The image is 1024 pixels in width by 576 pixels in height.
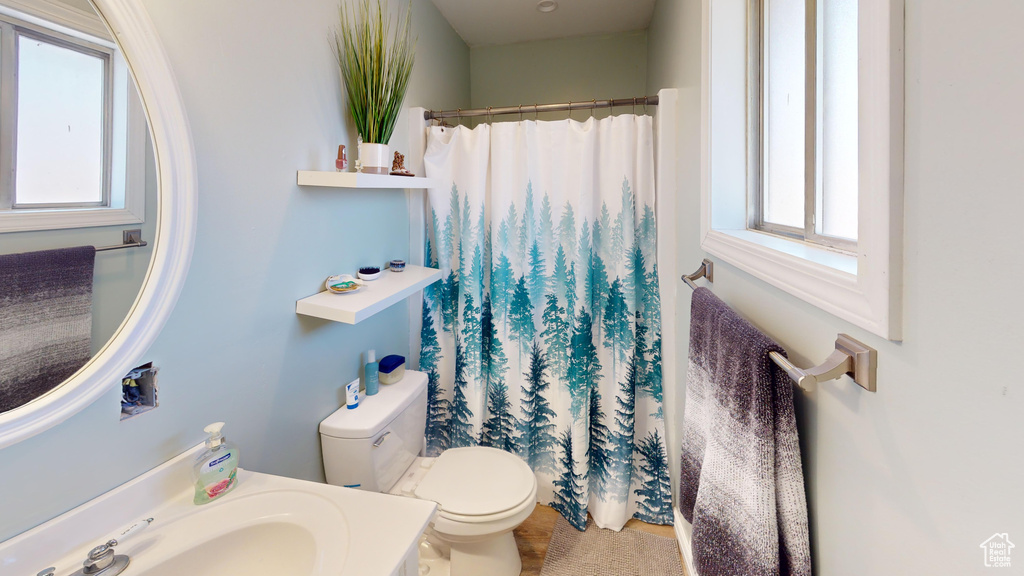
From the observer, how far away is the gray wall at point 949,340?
0.35 metres

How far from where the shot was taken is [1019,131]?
1.11 feet

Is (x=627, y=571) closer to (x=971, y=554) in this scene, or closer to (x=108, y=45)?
(x=971, y=554)

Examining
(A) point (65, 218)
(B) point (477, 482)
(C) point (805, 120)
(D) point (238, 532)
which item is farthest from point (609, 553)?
(A) point (65, 218)

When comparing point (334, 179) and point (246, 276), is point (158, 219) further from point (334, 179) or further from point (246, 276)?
point (334, 179)

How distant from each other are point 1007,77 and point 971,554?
0.41m

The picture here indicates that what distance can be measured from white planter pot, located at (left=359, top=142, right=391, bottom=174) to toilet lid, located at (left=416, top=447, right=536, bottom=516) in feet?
3.57

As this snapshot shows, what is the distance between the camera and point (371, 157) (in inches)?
56.1

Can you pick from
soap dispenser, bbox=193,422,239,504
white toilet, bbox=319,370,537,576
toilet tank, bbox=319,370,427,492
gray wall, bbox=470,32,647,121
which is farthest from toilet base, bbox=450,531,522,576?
gray wall, bbox=470,32,647,121

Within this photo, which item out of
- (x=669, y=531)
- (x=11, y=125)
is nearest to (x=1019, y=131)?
(x=11, y=125)

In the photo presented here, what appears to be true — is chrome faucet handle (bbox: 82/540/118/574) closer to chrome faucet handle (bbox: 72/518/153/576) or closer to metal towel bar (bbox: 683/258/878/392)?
chrome faucet handle (bbox: 72/518/153/576)

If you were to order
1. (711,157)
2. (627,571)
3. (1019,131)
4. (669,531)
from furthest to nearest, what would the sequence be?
(669,531) < (627,571) < (711,157) < (1019,131)

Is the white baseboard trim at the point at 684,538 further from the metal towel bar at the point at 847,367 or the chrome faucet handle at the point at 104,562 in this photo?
the chrome faucet handle at the point at 104,562
